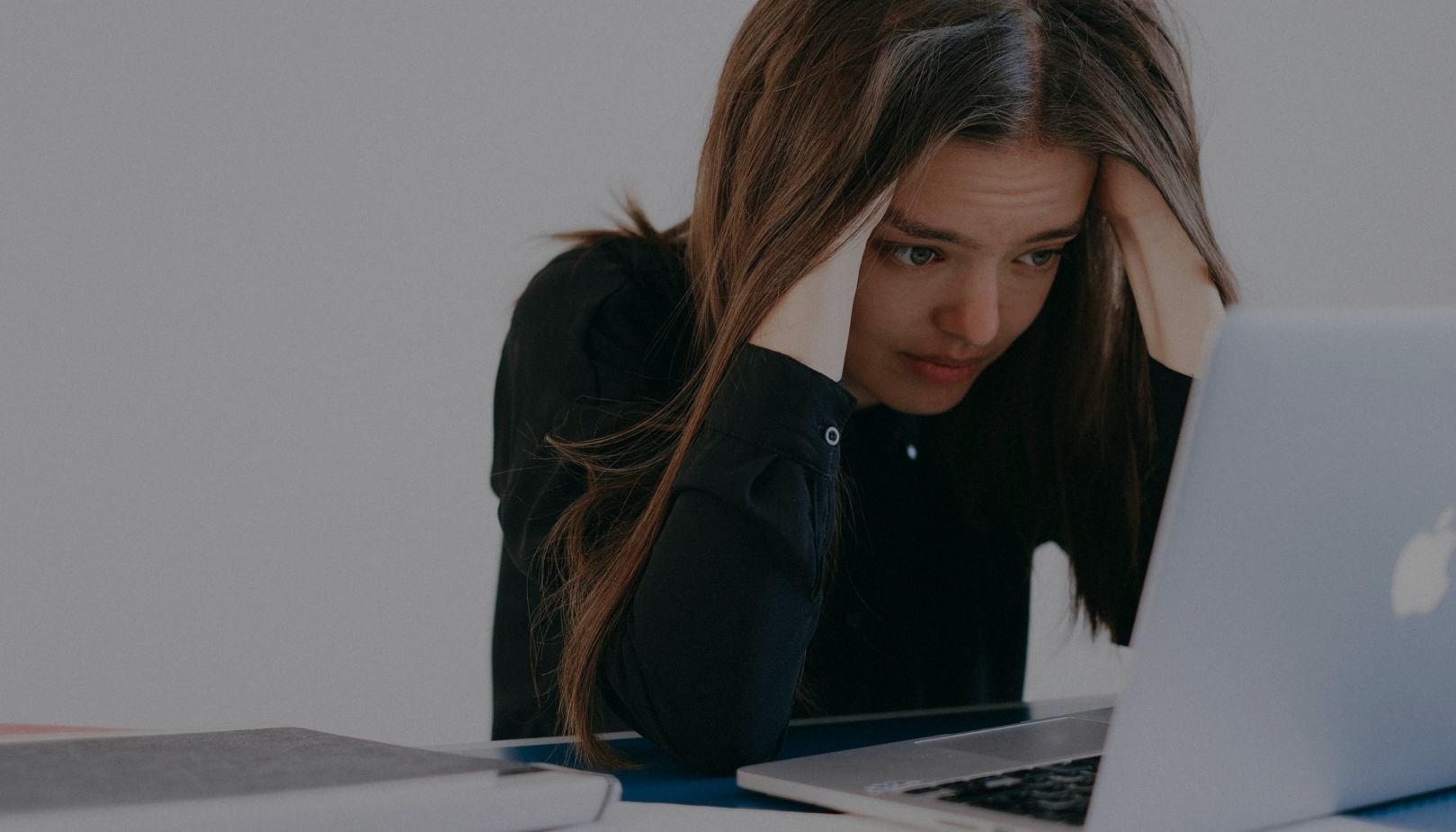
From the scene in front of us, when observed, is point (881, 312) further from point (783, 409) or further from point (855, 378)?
point (783, 409)

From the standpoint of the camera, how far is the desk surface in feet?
2.30

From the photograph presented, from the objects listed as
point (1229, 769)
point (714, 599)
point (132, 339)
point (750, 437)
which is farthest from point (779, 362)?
point (132, 339)

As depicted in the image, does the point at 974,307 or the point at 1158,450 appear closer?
the point at 974,307

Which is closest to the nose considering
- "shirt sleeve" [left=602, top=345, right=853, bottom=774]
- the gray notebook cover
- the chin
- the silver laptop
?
the chin

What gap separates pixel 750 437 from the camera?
838 mm

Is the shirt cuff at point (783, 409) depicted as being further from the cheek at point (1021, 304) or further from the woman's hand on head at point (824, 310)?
the cheek at point (1021, 304)

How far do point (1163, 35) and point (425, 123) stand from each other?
1.68 metres

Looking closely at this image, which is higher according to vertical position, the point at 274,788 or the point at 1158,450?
the point at 1158,450

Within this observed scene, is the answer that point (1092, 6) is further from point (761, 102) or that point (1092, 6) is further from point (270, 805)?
point (270, 805)

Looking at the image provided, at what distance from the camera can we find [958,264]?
1009 millimetres

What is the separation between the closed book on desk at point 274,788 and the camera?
1.48ft

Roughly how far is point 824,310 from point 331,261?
1666 mm

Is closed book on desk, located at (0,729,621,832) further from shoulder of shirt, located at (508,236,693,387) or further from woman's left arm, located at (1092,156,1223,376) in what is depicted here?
woman's left arm, located at (1092,156,1223,376)

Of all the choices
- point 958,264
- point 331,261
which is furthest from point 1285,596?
point 331,261
